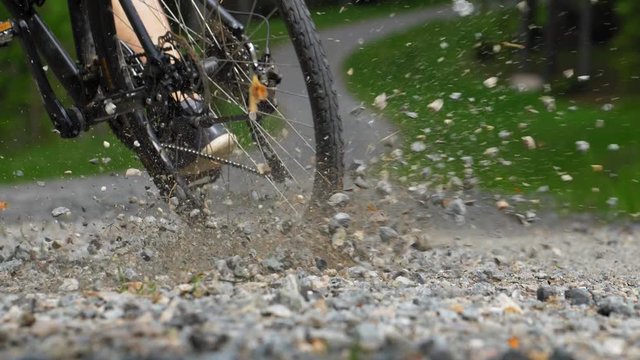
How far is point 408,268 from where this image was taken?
404 centimetres

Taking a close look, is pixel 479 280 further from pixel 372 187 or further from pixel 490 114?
pixel 490 114

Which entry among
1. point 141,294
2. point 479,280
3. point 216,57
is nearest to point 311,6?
point 216,57

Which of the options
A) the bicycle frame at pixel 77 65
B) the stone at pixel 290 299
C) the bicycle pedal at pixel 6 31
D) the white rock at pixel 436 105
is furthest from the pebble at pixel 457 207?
the stone at pixel 290 299

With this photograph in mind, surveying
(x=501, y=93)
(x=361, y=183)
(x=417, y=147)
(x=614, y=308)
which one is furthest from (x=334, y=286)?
(x=501, y=93)

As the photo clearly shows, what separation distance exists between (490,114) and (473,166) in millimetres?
993

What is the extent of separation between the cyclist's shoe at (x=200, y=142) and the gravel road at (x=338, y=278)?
20 centimetres

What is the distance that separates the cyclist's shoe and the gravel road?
0.20 metres

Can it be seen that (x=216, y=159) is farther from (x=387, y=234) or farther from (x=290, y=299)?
(x=290, y=299)

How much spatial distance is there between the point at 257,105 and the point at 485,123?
168 cm

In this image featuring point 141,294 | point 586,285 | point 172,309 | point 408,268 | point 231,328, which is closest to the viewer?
point 231,328

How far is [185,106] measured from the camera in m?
3.81

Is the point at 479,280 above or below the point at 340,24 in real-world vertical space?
below

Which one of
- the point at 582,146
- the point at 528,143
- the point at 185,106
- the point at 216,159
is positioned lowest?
the point at 582,146

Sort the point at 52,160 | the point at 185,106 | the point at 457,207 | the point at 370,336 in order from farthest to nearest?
the point at 52,160 → the point at 457,207 → the point at 185,106 → the point at 370,336
